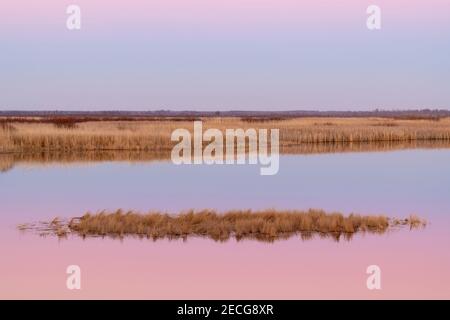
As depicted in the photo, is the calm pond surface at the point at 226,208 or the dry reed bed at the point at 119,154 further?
the dry reed bed at the point at 119,154

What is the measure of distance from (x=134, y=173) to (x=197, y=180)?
2357mm

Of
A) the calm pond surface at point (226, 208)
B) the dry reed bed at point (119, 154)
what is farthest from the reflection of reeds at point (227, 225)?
the dry reed bed at point (119, 154)

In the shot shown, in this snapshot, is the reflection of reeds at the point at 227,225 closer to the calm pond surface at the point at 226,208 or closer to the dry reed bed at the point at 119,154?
the calm pond surface at the point at 226,208

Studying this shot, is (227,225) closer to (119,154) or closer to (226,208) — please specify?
(226,208)

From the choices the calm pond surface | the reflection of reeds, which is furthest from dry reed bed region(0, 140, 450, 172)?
the reflection of reeds

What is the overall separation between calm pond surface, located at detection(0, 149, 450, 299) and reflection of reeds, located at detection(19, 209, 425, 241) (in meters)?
0.33

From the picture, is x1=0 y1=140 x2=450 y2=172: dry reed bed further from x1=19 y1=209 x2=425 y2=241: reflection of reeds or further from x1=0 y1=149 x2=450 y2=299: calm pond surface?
x1=19 y1=209 x2=425 y2=241: reflection of reeds

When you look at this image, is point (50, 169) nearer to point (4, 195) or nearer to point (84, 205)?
point (4, 195)

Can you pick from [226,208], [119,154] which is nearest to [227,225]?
[226,208]

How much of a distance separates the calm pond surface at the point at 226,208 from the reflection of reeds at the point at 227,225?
0.33 meters

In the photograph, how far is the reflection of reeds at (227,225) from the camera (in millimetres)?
10898

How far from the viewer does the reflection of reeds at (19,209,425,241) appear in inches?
429

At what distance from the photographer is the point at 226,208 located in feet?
45.2

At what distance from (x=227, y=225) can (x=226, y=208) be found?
265 centimetres
